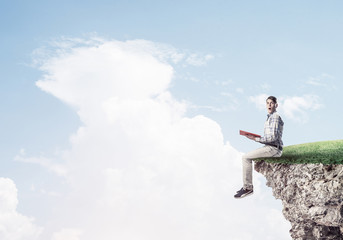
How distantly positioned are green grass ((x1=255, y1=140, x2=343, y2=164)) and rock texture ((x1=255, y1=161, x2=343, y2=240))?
0.46 ft

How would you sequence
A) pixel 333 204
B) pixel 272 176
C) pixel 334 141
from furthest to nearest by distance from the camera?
pixel 272 176 → pixel 334 141 → pixel 333 204

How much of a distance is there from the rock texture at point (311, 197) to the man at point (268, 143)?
93 centimetres

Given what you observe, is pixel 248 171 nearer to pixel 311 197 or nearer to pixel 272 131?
pixel 272 131

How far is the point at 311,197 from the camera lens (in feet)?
32.9

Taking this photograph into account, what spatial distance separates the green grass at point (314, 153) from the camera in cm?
985

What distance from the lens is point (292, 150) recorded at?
10.7 m

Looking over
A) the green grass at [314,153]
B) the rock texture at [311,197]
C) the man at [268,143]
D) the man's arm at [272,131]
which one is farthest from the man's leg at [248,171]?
the rock texture at [311,197]

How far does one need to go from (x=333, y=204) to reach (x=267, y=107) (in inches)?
110

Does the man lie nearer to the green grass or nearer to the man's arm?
the man's arm

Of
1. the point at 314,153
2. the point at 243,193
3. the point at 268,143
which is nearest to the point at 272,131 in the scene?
the point at 268,143

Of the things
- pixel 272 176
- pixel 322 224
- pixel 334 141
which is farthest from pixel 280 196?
pixel 334 141

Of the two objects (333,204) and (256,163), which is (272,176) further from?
(333,204)

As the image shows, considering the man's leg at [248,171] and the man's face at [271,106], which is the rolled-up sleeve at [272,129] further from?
the man's leg at [248,171]

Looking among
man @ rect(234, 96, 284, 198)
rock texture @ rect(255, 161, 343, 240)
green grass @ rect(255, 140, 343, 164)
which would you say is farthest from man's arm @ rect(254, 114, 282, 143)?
rock texture @ rect(255, 161, 343, 240)
